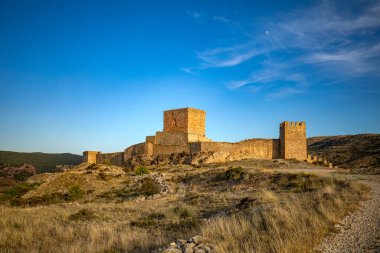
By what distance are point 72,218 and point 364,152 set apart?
45163 mm

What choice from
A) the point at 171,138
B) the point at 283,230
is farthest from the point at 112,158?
the point at 283,230

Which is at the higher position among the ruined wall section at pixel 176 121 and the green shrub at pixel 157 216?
the ruined wall section at pixel 176 121

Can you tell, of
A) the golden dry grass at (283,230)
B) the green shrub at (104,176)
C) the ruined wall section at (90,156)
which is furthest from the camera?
the ruined wall section at (90,156)

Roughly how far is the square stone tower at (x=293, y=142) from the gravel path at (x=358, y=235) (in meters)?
26.9

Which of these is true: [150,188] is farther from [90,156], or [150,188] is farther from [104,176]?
[90,156]

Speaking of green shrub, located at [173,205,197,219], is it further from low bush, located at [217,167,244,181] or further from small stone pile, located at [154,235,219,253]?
low bush, located at [217,167,244,181]

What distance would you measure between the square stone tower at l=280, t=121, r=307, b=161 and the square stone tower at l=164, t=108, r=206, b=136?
11032 millimetres

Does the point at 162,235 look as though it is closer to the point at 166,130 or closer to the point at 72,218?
the point at 72,218

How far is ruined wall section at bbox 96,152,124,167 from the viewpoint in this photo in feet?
131

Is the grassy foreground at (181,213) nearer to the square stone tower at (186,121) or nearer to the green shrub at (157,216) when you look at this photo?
the green shrub at (157,216)

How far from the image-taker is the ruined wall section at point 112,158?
39997mm

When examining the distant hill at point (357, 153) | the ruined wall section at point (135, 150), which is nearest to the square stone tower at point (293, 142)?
the distant hill at point (357, 153)

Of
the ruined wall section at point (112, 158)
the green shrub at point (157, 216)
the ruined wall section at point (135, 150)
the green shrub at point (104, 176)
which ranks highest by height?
the ruined wall section at point (135, 150)

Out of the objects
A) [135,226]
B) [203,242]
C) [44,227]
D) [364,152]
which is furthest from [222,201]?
[364,152]
